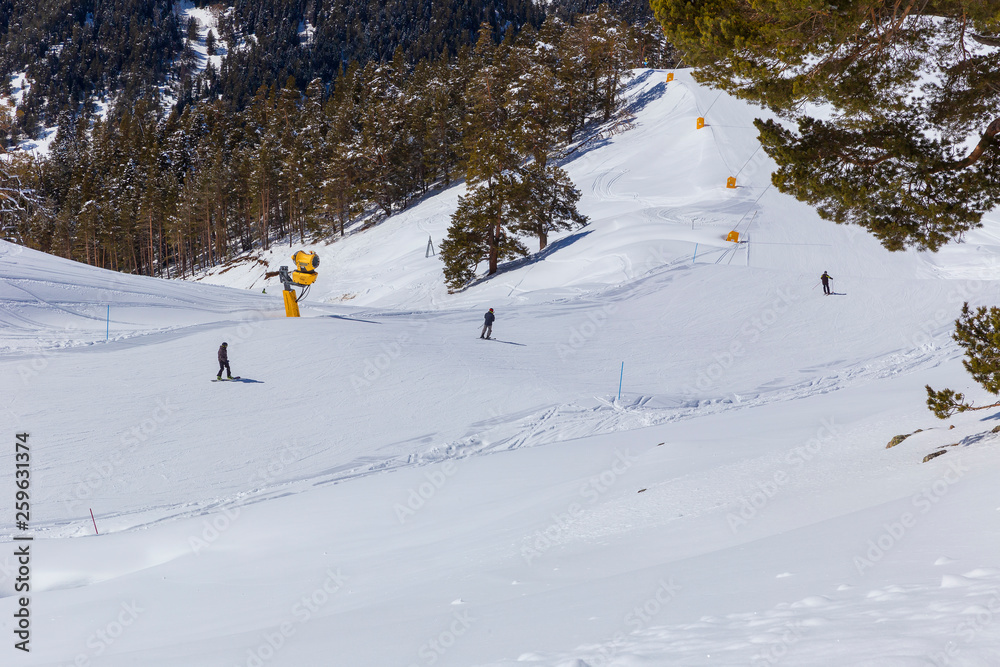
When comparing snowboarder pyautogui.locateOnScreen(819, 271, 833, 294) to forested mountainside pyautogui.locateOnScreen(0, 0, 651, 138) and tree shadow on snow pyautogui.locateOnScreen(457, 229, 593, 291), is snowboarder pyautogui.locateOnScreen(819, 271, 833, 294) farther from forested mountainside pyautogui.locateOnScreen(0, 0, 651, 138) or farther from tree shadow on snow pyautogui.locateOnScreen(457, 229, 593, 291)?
forested mountainside pyautogui.locateOnScreen(0, 0, 651, 138)

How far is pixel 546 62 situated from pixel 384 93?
16.6 metres

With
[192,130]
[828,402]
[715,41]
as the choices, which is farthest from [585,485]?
[192,130]

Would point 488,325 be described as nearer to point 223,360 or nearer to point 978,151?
point 223,360

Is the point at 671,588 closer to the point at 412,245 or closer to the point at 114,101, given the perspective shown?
the point at 412,245

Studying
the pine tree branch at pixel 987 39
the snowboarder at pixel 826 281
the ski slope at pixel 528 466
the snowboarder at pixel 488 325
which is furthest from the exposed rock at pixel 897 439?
the snowboarder at pixel 826 281

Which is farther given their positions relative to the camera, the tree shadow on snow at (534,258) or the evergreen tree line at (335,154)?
the evergreen tree line at (335,154)

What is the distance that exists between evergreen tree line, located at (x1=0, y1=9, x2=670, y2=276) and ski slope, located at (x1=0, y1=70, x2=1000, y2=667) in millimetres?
26326

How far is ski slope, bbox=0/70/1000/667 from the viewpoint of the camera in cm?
527

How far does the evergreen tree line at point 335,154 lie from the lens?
190 feet

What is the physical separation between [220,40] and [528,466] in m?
204

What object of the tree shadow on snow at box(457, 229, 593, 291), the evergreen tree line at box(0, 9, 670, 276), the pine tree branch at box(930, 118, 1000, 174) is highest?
the evergreen tree line at box(0, 9, 670, 276)

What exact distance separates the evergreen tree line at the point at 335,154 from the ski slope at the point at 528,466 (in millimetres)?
26326

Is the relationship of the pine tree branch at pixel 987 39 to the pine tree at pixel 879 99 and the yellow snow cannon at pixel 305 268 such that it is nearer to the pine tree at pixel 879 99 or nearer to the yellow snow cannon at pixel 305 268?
the pine tree at pixel 879 99

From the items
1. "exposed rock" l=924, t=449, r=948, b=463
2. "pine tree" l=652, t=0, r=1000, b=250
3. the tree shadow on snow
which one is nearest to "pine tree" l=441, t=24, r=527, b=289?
the tree shadow on snow
